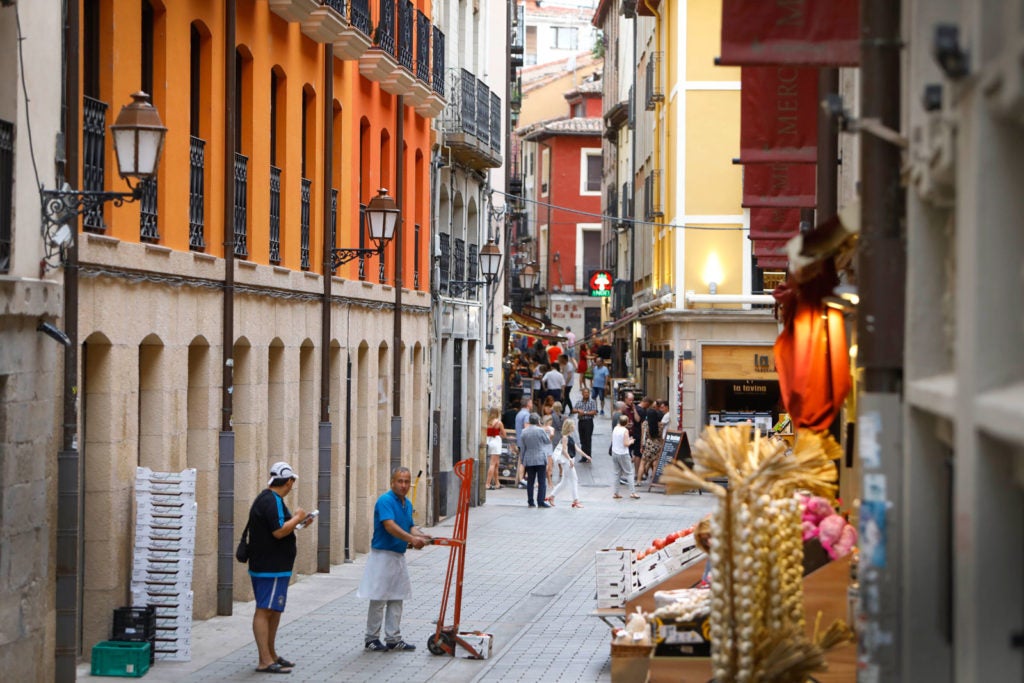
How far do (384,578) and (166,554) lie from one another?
1.97m

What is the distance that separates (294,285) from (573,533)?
27.1 ft

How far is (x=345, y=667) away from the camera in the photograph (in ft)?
50.8

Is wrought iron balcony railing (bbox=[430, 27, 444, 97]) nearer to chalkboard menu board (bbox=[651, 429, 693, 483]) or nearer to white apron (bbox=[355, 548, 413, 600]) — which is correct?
chalkboard menu board (bbox=[651, 429, 693, 483])

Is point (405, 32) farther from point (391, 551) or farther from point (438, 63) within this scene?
point (391, 551)

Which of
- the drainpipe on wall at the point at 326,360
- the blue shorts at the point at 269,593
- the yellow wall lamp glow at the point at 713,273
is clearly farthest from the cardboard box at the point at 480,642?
the yellow wall lamp glow at the point at 713,273

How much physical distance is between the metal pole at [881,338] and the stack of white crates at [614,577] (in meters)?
8.53

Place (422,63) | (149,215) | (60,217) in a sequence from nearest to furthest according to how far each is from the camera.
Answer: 1. (60,217)
2. (149,215)
3. (422,63)

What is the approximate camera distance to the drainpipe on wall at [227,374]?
1852 cm

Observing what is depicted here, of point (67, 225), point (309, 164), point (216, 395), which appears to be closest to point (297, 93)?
point (309, 164)

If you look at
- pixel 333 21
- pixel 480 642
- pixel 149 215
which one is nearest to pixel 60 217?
pixel 149 215

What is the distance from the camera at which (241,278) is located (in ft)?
64.4

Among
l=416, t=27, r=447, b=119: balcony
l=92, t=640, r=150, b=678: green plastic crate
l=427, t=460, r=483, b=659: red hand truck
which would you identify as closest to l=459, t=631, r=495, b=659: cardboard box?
l=427, t=460, r=483, b=659: red hand truck

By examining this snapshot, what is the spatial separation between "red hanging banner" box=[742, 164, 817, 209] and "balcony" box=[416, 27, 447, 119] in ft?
43.4

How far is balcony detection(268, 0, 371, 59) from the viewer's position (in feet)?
70.6
